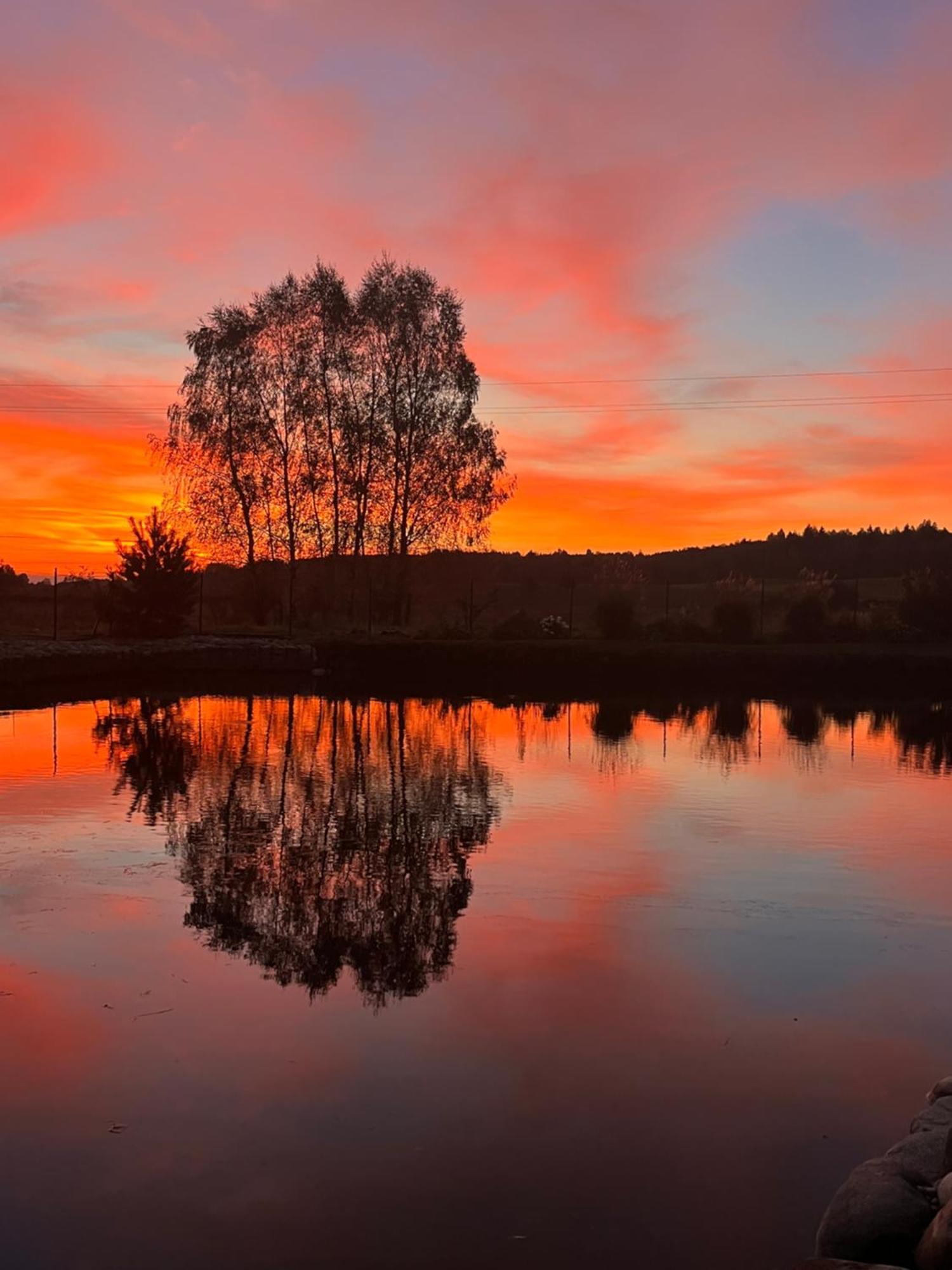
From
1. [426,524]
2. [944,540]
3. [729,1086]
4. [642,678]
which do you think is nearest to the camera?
[729,1086]

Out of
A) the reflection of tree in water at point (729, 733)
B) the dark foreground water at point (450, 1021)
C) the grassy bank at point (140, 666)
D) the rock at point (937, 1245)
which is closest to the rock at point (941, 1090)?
the dark foreground water at point (450, 1021)

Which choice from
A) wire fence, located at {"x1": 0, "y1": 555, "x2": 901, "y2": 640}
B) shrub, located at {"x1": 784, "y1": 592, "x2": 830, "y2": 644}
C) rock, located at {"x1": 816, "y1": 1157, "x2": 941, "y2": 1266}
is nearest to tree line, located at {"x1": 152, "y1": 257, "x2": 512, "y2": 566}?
wire fence, located at {"x1": 0, "y1": 555, "x2": 901, "y2": 640}

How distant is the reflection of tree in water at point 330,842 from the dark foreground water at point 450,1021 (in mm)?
43

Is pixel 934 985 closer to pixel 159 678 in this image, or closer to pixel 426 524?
pixel 159 678

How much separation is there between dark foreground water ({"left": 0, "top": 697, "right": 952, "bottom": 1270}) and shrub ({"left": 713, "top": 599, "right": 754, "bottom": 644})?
22.9 meters

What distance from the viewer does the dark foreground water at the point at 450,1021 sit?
3.92 m

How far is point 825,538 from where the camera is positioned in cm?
8869

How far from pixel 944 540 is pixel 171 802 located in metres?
79.3

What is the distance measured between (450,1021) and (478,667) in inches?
959

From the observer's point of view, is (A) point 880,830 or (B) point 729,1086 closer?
(B) point 729,1086

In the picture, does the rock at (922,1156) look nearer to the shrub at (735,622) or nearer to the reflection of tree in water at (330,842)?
the reflection of tree in water at (330,842)

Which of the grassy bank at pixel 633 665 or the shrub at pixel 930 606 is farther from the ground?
the shrub at pixel 930 606

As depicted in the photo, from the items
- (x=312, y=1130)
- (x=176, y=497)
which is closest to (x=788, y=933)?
(x=312, y=1130)

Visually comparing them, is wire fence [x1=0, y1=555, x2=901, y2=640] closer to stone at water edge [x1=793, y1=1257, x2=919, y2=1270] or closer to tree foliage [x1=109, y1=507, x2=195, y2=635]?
tree foliage [x1=109, y1=507, x2=195, y2=635]
